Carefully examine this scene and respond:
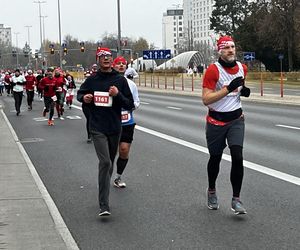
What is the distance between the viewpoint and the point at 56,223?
246 inches

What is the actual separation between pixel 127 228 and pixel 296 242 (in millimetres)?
1815

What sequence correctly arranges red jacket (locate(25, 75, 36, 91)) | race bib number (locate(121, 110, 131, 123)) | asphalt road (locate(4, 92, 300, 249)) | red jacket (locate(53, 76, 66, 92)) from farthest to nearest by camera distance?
1. red jacket (locate(25, 75, 36, 91))
2. red jacket (locate(53, 76, 66, 92))
3. race bib number (locate(121, 110, 131, 123))
4. asphalt road (locate(4, 92, 300, 249))

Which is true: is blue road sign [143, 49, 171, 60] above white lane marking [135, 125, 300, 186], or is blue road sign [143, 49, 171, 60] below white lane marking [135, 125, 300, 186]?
above

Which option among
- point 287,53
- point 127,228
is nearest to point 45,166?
point 127,228

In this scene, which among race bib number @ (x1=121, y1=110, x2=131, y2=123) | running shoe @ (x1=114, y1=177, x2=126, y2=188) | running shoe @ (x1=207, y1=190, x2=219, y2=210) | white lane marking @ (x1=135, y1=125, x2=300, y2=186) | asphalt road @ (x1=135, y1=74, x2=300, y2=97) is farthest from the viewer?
asphalt road @ (x1=135, y1=74, x2=300, y2=97)

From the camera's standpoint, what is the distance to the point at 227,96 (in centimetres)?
649

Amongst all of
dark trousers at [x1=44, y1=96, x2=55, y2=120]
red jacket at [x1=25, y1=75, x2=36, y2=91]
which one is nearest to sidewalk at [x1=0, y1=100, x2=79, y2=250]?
dark trousers at [x1=44, y1=96, x2=55, y2=120]

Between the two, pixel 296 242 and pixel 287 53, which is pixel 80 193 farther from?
pixel 287 53

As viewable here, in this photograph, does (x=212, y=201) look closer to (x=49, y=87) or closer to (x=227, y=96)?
(x=227, y=96)

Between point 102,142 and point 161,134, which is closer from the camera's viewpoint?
point 102,142

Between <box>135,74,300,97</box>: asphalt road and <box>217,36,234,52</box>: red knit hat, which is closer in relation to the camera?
<box>217,36,234,52</box>: red knit hat

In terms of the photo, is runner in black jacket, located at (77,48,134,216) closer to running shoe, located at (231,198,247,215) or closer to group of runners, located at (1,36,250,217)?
group of runners, located at (1,36,250,217)

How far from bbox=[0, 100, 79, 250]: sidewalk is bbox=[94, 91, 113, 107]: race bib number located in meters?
1.42

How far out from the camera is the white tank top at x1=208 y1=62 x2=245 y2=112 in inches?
253
